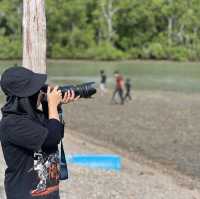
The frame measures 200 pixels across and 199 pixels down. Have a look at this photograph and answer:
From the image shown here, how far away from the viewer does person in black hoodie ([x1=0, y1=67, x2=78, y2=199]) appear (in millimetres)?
4500

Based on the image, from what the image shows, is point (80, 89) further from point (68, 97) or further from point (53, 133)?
point (53, 133)

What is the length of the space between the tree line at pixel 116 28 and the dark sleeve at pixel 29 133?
93877 millimetres

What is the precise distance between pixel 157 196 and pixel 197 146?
960cm

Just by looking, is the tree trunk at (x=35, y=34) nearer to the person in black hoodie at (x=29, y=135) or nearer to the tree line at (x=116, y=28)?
the person in black hoodie at (x=29, y=135)

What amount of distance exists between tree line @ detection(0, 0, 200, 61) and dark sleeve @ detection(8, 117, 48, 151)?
308 feet

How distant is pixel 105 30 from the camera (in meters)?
109

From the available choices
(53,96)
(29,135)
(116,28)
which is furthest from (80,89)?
(116,28)

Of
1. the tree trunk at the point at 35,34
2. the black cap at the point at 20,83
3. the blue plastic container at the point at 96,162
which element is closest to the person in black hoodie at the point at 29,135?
the black cap at the point at 20,83

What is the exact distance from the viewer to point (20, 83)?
4469 millimetres

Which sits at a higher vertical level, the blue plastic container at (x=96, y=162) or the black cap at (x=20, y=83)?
the black cap at (x=20, y=83)

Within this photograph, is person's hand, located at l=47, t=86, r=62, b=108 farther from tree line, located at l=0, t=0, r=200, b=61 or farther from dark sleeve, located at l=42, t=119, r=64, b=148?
tree line, located at l=0, t=0, r=200, b=61

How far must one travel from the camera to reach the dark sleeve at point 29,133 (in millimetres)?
4500

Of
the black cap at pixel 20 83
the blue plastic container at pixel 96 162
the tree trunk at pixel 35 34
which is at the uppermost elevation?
the tree trunk at pixel 35 34

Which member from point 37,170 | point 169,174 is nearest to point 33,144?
point 37,170
